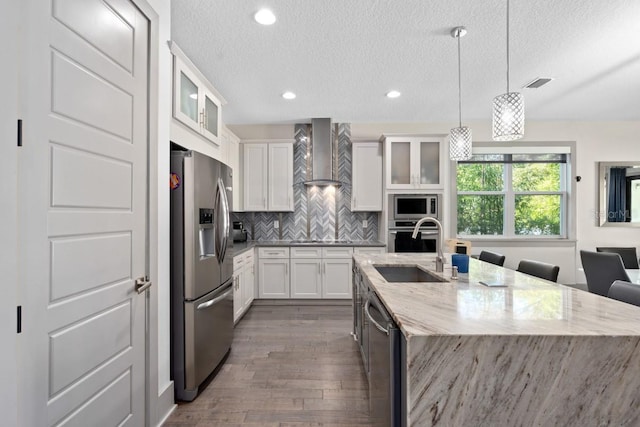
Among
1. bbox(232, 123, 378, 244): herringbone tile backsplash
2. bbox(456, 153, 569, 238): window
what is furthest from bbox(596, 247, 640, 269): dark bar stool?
bbox(232, 123, 378, 244): herringbone tile backsplash

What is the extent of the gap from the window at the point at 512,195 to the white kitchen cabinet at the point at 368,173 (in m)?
1.34

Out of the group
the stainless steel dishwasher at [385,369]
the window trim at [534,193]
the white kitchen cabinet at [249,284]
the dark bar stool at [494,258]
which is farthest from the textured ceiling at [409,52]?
the white kitchen cabinet at [249,284]

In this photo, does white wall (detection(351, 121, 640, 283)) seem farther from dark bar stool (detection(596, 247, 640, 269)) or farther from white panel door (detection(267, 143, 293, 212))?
white panel door (detection(267, 143, 293, 212))

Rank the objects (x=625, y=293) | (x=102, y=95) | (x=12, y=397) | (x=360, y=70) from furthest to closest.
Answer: (x=360, y=70) → (x=625, y=293) → (x=102, y=95) → (x=12, y=397)

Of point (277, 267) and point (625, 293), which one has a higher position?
point (625, 293)

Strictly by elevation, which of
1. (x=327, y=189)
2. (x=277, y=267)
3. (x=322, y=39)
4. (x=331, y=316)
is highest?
(x=322, y=39)

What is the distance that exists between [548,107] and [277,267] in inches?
165

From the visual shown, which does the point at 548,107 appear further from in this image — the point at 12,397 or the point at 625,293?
the point at 12,397

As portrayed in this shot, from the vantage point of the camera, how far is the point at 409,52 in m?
2.75

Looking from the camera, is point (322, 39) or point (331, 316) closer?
point (322, 39)

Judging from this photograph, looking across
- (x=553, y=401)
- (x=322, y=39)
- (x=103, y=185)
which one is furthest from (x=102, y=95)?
(x=553, y=401)

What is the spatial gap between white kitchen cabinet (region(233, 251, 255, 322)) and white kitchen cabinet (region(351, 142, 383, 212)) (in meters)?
1.83

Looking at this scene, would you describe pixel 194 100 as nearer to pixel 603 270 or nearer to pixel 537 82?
pixel 537 82

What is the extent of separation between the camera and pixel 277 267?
440 centimetres
